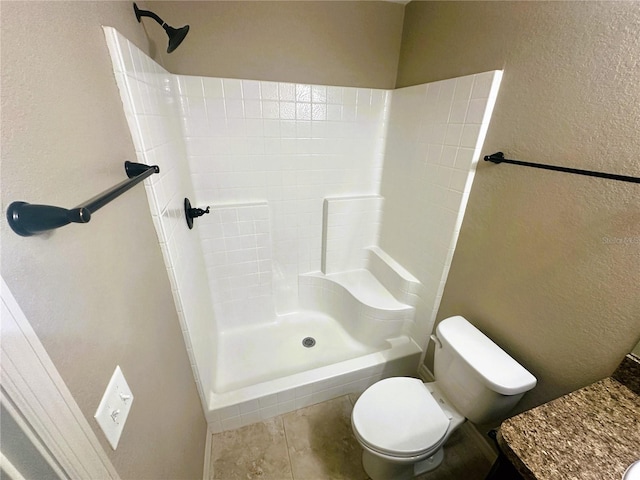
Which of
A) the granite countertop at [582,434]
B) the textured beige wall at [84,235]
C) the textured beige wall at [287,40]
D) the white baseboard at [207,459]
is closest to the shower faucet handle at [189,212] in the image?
the textured beige wall at [84,235]

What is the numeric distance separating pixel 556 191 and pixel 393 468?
1337 mm

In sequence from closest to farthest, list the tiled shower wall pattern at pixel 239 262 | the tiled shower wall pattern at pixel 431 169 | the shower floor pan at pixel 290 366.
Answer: the tiled shower wall pattern at pixel 431 169
the shower floor pan at pixel 290 366
the tiled shower wall pattern at pixel 239 262

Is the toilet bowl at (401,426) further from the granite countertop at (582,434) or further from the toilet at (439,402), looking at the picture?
the granite countertop at (582,434)

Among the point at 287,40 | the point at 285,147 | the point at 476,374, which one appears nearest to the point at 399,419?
the point at 476,374

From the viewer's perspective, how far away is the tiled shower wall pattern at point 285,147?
4.73 ft

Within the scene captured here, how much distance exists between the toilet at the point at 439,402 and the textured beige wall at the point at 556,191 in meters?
0.13

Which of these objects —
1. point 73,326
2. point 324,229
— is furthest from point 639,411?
point 324,229

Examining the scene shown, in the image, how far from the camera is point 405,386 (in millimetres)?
1244

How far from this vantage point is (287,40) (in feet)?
4.64

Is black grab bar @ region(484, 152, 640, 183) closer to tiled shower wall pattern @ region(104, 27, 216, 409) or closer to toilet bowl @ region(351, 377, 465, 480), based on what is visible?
toilet bowl @ region(351, 377, 465, 480)

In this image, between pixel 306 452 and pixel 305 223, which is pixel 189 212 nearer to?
pixel 305 223

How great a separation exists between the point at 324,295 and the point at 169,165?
1.41 metres

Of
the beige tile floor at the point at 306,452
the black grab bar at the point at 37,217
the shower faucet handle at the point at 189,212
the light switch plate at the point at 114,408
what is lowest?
the beige tile floor at the point at 306,452

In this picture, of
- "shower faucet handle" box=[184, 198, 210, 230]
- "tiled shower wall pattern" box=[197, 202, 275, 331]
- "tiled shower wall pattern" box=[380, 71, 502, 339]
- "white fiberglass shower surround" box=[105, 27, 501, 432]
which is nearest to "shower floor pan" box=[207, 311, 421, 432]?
"white fiberglass shower surround" box=[105, 27, 501, 432]
